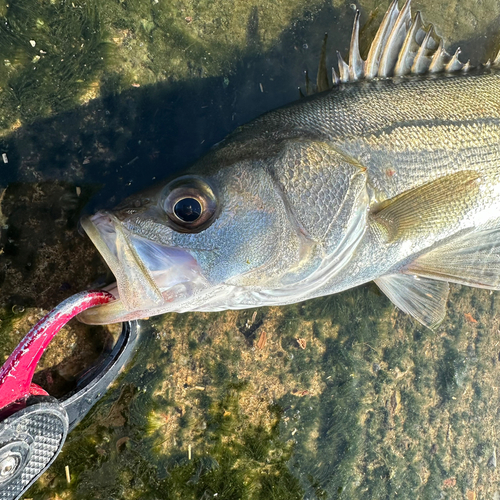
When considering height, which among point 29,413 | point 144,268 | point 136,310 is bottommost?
point 29,413

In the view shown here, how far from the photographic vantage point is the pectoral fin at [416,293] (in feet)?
9.90

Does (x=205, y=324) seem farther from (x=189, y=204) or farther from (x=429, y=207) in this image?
(x=429, y=207)

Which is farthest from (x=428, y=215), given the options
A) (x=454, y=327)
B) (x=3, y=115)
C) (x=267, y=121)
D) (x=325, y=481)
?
(x=3, y=115)

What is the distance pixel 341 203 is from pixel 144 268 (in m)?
1.08

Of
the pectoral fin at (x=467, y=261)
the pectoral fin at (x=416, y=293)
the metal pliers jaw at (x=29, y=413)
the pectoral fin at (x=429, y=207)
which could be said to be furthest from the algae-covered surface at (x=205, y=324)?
the pectoral fin at (x=429, y=207)

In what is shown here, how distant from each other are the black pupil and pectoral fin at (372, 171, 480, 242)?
1026 millimetres

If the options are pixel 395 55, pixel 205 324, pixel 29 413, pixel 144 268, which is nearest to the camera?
pixel 144 268

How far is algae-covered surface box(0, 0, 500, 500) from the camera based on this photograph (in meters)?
2.64

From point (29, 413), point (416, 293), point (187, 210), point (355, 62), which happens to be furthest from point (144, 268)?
point (416, 293)

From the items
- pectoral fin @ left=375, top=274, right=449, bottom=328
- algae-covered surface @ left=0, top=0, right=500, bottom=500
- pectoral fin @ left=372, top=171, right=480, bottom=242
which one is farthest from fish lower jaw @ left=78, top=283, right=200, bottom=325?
pectoral fin @ left=375, top=274, right=449, bottom=328

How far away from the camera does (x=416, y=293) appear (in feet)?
9.96

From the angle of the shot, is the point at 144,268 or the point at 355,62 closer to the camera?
the point at 144,268

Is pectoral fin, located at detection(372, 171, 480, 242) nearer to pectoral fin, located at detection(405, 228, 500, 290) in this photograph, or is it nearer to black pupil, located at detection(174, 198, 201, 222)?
pectoral fin, located at detection(405, 228, 500, 290)

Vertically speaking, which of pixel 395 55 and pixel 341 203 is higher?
pixel 395 55
